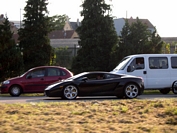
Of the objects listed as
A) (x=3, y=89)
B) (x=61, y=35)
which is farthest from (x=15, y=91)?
(x=61, y=35)

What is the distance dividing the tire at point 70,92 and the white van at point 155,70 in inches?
137

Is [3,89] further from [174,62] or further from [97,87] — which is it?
[174,62]

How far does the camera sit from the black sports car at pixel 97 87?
1761 cm

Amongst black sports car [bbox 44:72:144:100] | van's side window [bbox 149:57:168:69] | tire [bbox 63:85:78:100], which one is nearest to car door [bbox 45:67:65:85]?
black sports car [bbox 44:72:144:100]

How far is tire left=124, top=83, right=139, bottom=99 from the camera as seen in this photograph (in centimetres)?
1775

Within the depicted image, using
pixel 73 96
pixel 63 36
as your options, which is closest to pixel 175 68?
pixel 73 96

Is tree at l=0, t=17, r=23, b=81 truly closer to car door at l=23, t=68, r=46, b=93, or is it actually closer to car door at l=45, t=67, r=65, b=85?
car door at l=23, t=68, r=46, b=93

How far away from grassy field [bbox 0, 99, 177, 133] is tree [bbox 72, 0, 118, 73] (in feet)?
63.8

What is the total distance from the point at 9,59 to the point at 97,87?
11.3 m

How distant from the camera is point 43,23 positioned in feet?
104

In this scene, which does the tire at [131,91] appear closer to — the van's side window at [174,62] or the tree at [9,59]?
the van's side window at [174,62]

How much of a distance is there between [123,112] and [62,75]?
37.0 feet

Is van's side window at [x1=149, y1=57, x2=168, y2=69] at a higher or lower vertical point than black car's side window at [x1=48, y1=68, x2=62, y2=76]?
higher

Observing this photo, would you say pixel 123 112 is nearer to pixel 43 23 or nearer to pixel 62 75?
pixel 62 75
